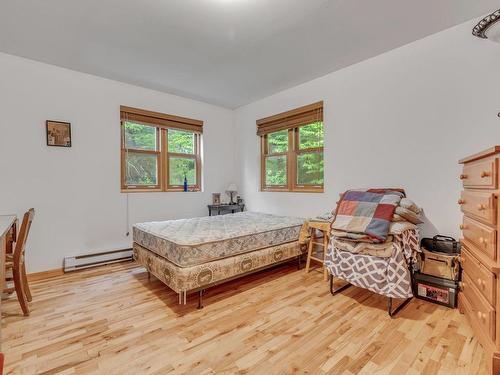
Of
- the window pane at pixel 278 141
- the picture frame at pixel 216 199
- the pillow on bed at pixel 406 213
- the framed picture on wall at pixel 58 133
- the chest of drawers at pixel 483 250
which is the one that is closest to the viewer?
the chest of drawers at pixel 483 250

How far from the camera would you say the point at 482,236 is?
163cm

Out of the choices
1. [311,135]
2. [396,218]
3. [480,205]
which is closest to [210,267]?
[396,218]

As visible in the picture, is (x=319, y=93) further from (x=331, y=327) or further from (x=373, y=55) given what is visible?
(x=331, y=327)

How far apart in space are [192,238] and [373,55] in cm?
290

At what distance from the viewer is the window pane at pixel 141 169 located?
12.6ft

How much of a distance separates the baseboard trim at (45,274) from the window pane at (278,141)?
3475 millimetres

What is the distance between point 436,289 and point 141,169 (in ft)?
13.1

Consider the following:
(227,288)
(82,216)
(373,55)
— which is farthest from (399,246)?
(82,216)

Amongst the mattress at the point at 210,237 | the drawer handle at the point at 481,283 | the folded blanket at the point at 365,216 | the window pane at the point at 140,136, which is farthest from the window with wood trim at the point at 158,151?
the drawer handle at the point at 481,283

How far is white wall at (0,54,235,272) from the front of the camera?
2.92 m

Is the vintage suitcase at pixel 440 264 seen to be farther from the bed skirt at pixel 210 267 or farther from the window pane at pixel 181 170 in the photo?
the window pane at pixel 181 170

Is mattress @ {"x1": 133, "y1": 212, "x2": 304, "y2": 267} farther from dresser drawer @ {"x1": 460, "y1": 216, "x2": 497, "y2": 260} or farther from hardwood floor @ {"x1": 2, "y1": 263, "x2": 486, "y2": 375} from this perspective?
dresser drawer @ {"x1": 460, "y1": 216, "x2": 497, "y2": 260}

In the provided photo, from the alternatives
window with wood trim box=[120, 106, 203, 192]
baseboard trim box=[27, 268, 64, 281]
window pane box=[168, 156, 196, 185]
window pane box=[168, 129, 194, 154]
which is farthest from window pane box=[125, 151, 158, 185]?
baseboard trim box=[27, 268, 64, 281]

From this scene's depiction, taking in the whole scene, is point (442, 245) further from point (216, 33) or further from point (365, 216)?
point (216, 33)
